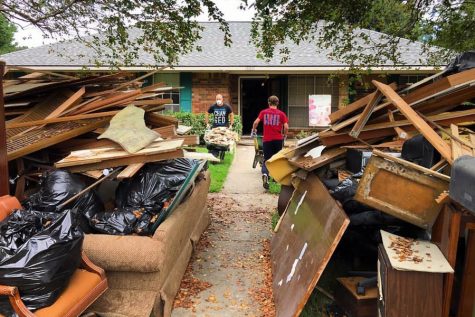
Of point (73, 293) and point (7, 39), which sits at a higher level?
point (7, 39)

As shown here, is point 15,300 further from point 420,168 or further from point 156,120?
point 156,120

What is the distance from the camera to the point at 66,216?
2.95 meters

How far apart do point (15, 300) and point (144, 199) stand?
5.22 feet

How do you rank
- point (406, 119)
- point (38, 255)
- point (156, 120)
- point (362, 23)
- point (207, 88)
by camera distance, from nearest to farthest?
point (38, 255) → point (406, 119) → point (156, 120) → point (362, 23) → point (207, 88)

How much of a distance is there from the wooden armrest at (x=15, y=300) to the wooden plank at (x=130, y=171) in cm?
147

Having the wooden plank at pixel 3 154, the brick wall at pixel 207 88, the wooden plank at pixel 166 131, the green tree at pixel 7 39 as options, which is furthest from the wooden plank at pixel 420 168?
the green tree at pixel 7 39

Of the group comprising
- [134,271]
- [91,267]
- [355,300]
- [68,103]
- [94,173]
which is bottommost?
[355,300]

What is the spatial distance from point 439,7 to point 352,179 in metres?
4.88

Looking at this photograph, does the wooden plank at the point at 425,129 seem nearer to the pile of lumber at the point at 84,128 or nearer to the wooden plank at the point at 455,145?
the wooden plank at the point at 455,145

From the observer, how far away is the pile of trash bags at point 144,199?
3.73 metres

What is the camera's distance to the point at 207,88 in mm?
14391

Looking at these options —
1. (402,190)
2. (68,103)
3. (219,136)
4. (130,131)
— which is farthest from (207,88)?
(402,190)

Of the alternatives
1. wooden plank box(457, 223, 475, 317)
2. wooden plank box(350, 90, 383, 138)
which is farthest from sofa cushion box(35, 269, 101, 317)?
wooden plank box(350, 90, 383, 138)

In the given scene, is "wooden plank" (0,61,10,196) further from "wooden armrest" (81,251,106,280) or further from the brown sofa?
"wooden armrest" (81,251,106,280)
